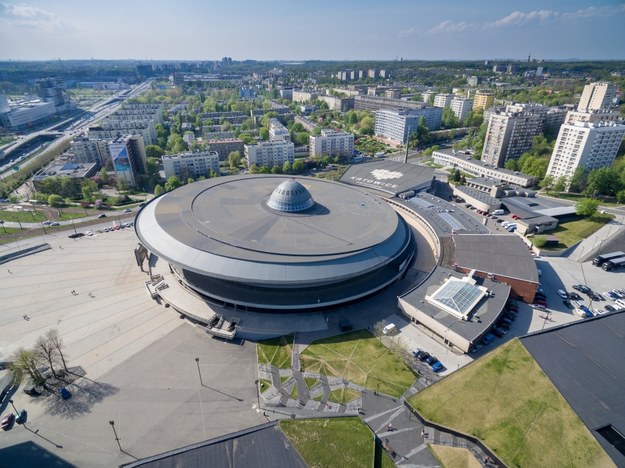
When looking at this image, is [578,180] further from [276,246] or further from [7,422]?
[7,422]

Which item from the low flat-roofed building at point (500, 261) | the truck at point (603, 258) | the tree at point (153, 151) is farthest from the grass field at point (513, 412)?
the tree at point (153, 151)

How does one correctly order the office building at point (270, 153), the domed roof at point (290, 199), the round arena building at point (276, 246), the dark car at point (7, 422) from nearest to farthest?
the dark car at point (7, 422) < the round arena building at point (276, 246) < the domed roof at point (290, 199) < the office building at point (270, 153)

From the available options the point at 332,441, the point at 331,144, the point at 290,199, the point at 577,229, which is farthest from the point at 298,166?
the point at 332,441

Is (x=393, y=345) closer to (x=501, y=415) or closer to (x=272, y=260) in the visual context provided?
(x=501, y=415)

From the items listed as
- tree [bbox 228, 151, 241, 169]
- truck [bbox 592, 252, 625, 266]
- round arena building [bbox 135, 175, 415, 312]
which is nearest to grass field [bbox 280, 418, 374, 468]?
round arena building [bbox 135, 175, 415, 312]

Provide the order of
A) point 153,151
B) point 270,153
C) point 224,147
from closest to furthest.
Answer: point 270,153, point 153,151, point 224,147

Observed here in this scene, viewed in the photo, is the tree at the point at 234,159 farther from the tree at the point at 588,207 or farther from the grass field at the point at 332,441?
the tree at the point at 588,207

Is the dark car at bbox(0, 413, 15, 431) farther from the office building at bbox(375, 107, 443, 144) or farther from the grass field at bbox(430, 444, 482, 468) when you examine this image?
the office building at bbox(375, 107, 443, 144)
